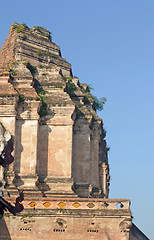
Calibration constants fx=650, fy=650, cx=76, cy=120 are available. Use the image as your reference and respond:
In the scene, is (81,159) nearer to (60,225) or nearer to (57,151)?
(57,151)

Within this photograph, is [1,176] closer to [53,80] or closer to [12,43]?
[53,80]

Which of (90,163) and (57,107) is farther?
(90,163)

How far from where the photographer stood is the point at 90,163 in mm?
43000

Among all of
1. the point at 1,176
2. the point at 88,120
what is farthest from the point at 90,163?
the point at 1,176

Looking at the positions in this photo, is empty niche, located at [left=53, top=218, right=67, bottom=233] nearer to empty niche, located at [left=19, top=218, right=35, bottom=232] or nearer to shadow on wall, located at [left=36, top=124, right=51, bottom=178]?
empty niche, located at [left=19, top=218, right=35, bottom=232]

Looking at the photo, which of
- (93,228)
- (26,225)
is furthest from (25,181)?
(93,228)

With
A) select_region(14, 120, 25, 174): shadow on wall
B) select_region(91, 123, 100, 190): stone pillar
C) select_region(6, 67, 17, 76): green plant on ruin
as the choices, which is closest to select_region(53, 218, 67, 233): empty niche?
select_region(14, 120, 25, 174): shadow on wall

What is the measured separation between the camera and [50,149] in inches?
1553

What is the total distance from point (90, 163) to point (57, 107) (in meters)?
4.98

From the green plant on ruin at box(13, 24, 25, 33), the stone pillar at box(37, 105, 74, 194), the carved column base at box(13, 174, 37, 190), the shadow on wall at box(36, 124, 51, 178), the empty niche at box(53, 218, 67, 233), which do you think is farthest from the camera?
the green plant on ruin at box(13, 24, 25, 33)

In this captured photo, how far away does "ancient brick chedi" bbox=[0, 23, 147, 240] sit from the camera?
33812mm

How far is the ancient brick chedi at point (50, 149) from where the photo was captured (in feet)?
111

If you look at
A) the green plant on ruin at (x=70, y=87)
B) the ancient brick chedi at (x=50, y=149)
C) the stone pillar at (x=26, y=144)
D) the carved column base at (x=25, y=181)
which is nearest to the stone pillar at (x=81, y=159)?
the ancient brick chedi at (x=50, y=149)

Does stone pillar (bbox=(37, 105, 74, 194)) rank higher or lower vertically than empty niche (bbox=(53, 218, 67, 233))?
higher
